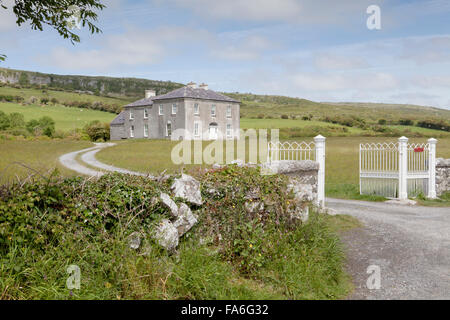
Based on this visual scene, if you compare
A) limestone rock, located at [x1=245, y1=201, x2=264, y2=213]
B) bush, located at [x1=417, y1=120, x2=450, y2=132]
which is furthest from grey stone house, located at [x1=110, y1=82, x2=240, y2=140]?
limestone rock, located at [x1=245, y1=201, x2=264, y2=213]

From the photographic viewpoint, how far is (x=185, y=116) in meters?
48.2

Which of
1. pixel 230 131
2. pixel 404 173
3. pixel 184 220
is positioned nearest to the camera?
pixel 184 220

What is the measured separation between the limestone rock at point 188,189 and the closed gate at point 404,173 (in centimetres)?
984

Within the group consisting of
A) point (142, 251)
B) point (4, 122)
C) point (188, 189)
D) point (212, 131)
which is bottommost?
point (142, 251)

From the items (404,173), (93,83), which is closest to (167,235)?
(404,173)

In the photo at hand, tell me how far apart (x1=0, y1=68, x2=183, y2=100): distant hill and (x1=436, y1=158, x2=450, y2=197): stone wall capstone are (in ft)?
385

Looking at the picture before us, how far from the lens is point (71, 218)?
5070 mm

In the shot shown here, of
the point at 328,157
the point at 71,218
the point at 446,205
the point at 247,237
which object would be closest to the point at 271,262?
the point at 247,237

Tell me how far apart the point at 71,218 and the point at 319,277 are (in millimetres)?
3512

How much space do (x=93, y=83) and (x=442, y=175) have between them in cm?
14934

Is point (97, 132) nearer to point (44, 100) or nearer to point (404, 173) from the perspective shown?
point (404, 173)

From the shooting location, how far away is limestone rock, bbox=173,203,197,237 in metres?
5.67

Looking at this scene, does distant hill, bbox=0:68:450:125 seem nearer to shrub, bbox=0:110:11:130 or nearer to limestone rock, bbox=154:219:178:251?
shrub, bbox=0:110:11:130
